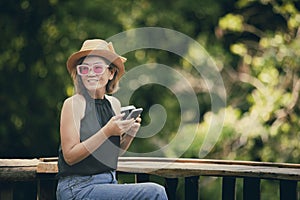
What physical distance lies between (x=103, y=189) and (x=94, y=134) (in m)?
0.21

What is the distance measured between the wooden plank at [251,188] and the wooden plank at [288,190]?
0.12m

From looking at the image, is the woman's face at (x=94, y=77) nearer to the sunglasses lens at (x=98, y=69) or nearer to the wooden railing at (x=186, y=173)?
the sunglasses lens at (x=98, y=69)

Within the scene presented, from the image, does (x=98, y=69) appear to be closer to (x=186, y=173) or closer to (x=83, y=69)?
(x=83, y=69)

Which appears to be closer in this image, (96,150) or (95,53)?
(96,150)

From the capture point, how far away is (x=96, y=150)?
3500 mm

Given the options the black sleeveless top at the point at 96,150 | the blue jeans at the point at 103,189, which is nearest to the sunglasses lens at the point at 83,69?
the black sleeveless top at the point at 96,150

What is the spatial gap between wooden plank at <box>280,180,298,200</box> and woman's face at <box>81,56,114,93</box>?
870mm

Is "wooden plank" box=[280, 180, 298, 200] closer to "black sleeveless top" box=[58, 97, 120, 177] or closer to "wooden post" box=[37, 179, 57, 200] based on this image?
"black sleeveless top" box=[58, 97, 120, 177]

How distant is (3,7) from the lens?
10102 mm

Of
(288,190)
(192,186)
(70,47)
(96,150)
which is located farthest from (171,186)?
(70,47)

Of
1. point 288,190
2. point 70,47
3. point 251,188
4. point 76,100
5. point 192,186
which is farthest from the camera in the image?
point 70,47

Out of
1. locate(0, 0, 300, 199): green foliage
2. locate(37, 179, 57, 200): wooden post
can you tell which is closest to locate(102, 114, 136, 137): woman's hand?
locate(37, 179, 57, 200): wooden post

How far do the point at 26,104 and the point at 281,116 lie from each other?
341cm

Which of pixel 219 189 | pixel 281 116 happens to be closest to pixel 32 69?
pixel 219 189
